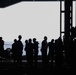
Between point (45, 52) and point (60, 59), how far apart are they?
3.30ft

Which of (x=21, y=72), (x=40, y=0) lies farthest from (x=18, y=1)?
(x=21, y=72)

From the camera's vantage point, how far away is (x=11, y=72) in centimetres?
2133

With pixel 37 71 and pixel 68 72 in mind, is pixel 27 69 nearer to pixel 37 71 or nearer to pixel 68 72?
pixel 37 71

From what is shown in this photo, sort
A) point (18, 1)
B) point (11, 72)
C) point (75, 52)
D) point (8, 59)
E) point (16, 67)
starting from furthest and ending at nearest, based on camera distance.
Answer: point (18, 1) < point (8, 59) < point (16, 67) < point (11, 72) < point (75, 52)

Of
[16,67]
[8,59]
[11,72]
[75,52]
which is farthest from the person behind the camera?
[8,59]

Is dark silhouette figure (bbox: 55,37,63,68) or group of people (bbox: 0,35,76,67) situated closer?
group of people (bbox: 0,35,76,67)

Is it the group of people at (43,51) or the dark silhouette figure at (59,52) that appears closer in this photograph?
the group of people at (43,51)

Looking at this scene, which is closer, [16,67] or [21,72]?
[21,72]

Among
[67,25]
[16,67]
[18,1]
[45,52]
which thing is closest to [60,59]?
[45,52]

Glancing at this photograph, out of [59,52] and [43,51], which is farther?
[43,51]

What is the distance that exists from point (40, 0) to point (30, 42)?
11924 millimetres

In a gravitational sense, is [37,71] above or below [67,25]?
below

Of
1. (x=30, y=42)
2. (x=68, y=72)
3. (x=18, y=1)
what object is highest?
(x=18, y=1)

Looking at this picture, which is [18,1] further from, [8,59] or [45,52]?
[45,52]
